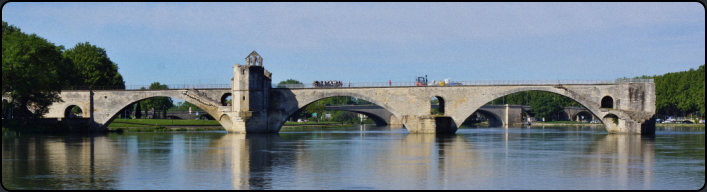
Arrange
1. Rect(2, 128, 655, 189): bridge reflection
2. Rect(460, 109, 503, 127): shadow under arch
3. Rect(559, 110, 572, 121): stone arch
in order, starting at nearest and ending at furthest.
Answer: Rect(2, 128, 655, 189): bridge reflection → Rect(460, 109, 503, 127): shadow under arch → Rect(559, 110, 572, 121): stone arch

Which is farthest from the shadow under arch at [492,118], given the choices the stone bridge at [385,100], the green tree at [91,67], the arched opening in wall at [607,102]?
the green tree at [91,67]

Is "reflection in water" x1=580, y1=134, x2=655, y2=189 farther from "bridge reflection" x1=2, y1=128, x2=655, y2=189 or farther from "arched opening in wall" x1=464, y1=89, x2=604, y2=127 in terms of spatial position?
"arched opening in wall" x1=464, y1=89, x2=604, y2=127

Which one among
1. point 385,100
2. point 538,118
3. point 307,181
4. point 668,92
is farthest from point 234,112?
point 538,118

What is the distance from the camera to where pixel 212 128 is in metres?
80.0

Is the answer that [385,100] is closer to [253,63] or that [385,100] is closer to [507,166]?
[253,63]

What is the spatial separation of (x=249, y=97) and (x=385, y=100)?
13.0 m

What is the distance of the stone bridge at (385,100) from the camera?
61594 millimetres

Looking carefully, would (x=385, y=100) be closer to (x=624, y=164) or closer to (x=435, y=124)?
(x=435, y=124)

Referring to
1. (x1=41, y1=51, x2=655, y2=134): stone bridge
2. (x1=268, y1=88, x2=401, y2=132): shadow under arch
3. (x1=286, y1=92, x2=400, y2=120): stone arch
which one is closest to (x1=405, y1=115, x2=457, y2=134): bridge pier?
(x1=41, y1=51, x2=655, y2=134): stone bridge

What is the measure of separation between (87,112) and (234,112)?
17.0 meters

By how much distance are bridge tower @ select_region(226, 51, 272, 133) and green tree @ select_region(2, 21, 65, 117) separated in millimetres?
15834

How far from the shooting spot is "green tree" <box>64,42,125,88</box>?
79.5m

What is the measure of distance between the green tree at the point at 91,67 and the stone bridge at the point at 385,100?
7704 millimetres

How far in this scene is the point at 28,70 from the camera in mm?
53938
